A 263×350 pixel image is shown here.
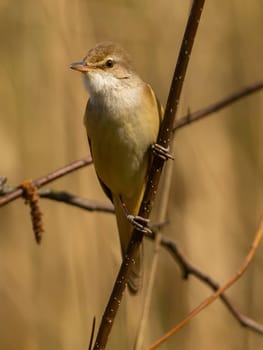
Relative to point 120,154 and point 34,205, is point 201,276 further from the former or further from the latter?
point 34,205

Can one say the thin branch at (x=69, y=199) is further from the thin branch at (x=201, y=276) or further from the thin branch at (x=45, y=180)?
the thin branch at (x=201, y=276)

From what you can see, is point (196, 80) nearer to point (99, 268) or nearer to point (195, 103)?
point (195, 103)

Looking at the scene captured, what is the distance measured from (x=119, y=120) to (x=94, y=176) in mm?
946

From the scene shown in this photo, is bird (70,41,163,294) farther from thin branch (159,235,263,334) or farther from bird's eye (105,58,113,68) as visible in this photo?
thin branch (159,235,263,334)

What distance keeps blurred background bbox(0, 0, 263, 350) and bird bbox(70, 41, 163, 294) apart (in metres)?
0.36

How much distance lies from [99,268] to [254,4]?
1.38 metres

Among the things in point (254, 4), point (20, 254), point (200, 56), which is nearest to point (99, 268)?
point (20, 254)

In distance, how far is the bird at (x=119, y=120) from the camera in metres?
2.09

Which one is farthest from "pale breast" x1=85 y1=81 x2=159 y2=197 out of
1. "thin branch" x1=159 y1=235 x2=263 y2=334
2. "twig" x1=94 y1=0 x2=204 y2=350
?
"twig" x1=94 y1=0 x2=204 y2=350

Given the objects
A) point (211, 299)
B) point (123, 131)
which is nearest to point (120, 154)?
point (123, 131)

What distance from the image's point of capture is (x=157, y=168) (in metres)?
1.65

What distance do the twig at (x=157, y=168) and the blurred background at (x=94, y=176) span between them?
37.9 inches

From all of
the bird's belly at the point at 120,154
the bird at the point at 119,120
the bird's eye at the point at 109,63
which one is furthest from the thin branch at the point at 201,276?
the bird's eye at the point at 109,63

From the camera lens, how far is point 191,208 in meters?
3.28
